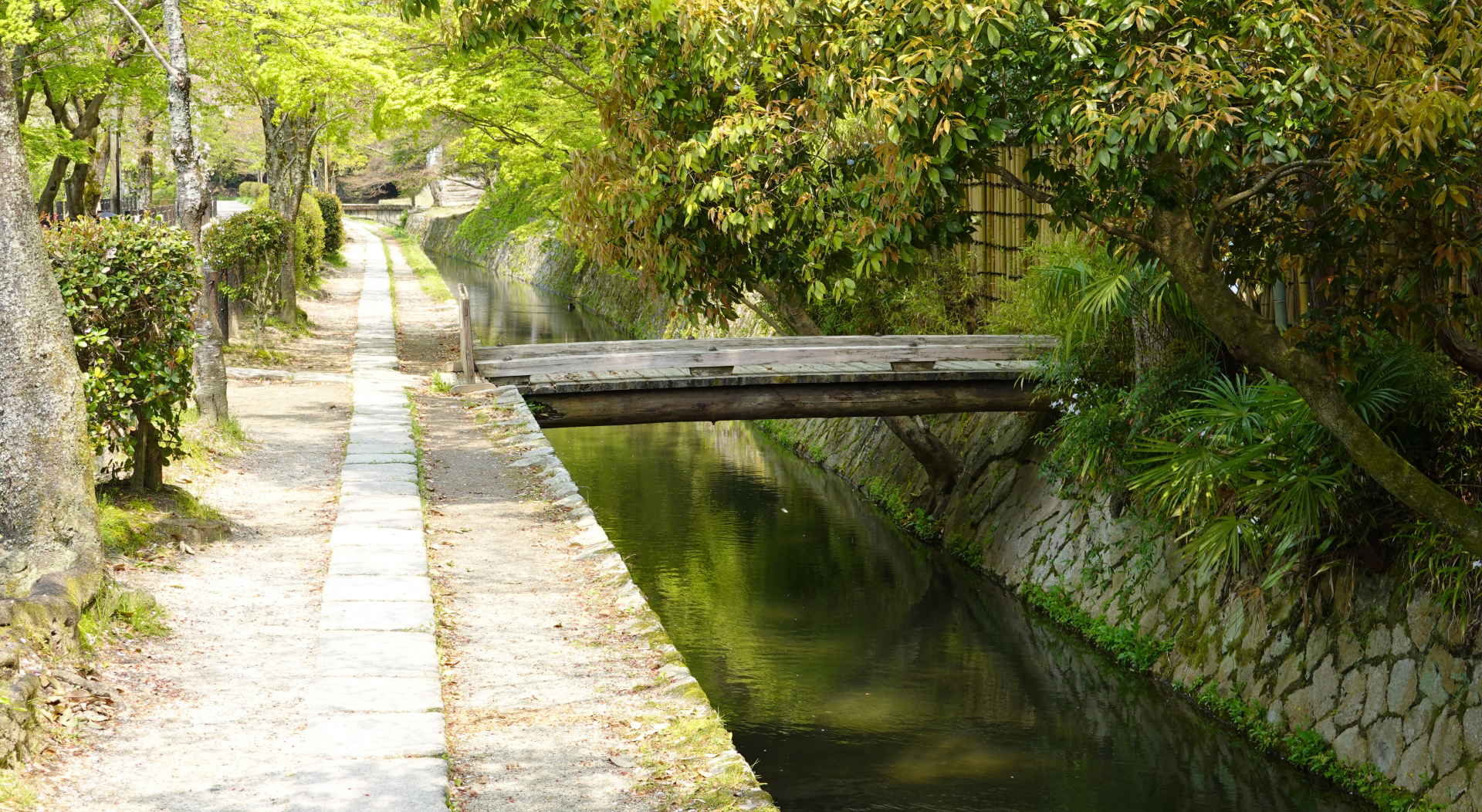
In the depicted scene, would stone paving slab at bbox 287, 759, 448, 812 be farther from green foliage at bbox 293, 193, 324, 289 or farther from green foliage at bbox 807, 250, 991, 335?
green foliage at bbox 293, 193, 324, 289

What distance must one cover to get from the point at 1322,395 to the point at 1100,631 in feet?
15.5

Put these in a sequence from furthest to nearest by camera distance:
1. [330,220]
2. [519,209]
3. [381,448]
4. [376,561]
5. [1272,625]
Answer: [330,220] < [519,209] < [381,448] < [1272,625] < [376,561]

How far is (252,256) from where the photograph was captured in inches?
746

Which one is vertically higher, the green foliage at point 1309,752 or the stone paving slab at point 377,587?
the stone paving slab at point 377,587

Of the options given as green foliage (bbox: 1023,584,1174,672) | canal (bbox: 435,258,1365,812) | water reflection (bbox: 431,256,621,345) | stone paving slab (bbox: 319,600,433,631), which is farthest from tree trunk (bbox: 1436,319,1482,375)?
water reflection (bbox: 431,256,621,345)

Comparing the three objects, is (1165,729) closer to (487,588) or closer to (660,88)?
(487,588)

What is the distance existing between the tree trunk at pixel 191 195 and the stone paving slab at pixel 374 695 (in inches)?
222

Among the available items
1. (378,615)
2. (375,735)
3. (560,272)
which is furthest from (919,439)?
(560,272)

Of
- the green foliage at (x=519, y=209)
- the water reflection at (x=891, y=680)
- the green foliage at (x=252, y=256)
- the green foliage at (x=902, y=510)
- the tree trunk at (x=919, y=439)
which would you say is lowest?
the water reflection at (x=891, y=680)

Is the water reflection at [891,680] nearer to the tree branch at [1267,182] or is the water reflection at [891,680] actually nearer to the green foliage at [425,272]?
the tree branch at [1267,182]

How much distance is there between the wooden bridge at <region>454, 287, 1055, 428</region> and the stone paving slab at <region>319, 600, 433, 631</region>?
18.1ft

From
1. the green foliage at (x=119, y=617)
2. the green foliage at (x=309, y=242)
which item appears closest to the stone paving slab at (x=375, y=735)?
the green foliage at (x=119, y=617)

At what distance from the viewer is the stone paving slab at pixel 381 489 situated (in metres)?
8.99

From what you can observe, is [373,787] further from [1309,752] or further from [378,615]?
[1309,752]
